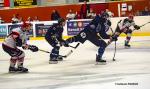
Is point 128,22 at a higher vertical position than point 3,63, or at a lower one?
higher

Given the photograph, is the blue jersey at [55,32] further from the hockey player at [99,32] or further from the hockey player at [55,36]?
the hockey player at [99,32]

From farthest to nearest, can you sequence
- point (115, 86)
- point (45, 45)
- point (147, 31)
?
point (147, 31) → point (45, 45) → point (115, 86)

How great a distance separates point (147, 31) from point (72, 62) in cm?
791

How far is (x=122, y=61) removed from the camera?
11.4 meters

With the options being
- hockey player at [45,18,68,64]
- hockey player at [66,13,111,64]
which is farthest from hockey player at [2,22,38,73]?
hockey player at [66,13,111,64]

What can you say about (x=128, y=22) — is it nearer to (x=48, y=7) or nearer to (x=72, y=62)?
(x=72, y=62)

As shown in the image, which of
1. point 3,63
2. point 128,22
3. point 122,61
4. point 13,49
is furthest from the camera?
point 128,22

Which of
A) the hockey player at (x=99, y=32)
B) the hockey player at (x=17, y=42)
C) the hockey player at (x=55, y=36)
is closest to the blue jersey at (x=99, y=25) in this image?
the hockey player at (x=99, y=32)

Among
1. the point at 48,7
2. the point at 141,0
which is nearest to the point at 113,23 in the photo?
the point at 141,0

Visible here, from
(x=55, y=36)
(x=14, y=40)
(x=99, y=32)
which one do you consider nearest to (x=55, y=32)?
(x=55, y=36)

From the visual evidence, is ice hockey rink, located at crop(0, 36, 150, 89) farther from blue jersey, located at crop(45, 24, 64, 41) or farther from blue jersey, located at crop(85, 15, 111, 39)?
blue jersey, located at crop(85, 15, 111, 39)

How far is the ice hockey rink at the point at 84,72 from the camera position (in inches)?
320

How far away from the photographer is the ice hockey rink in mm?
8141

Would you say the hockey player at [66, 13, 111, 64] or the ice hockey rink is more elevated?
the hockey player at [66, 13, 111, 64]
